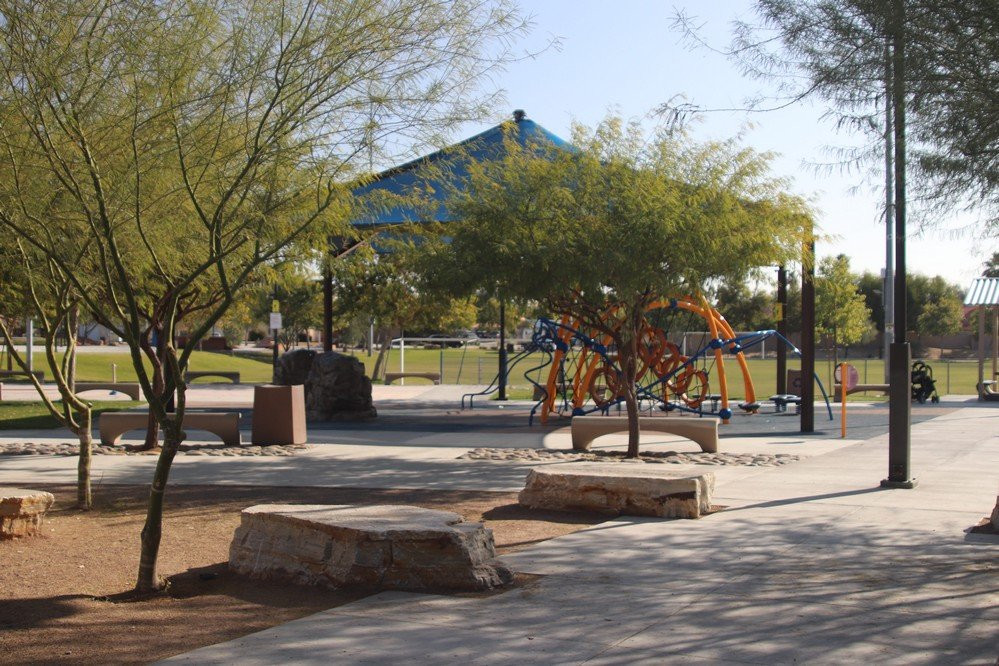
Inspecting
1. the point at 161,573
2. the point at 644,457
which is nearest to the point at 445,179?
the point at 644,457

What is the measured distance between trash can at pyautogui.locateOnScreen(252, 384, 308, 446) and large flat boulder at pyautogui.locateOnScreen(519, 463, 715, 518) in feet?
23.6

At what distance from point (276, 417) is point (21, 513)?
794 cm

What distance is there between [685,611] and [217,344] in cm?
7366

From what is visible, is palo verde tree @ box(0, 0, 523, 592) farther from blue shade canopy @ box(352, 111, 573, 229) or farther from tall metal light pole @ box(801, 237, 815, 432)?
tall metal light pole @ box(801, 237, 815, 432)

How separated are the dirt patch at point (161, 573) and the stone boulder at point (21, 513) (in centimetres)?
10

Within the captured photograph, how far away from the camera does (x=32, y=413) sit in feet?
74.2

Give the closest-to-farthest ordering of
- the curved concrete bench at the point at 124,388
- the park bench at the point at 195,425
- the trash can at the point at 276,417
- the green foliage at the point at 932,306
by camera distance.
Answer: the park bench at the point at 195,425
the trash can at the point at 276,417
the curved concrete bench at the point at 124,388
the green foliage at the point at 932,306

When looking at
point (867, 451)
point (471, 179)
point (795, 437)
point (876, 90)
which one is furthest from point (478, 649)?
point (795, 437)

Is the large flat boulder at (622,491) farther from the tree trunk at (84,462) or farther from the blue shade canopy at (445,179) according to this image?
the tree trunk at (84,462)

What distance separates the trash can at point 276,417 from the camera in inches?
665

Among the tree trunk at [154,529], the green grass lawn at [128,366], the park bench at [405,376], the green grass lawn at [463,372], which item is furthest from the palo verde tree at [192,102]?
the green grass lawn at [128,366]

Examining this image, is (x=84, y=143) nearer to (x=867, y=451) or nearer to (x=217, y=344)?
(x=867, y=451)

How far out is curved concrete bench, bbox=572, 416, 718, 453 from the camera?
15.5m

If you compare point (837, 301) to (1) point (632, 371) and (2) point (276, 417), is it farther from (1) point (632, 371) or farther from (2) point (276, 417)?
(2) point (276, 417)
